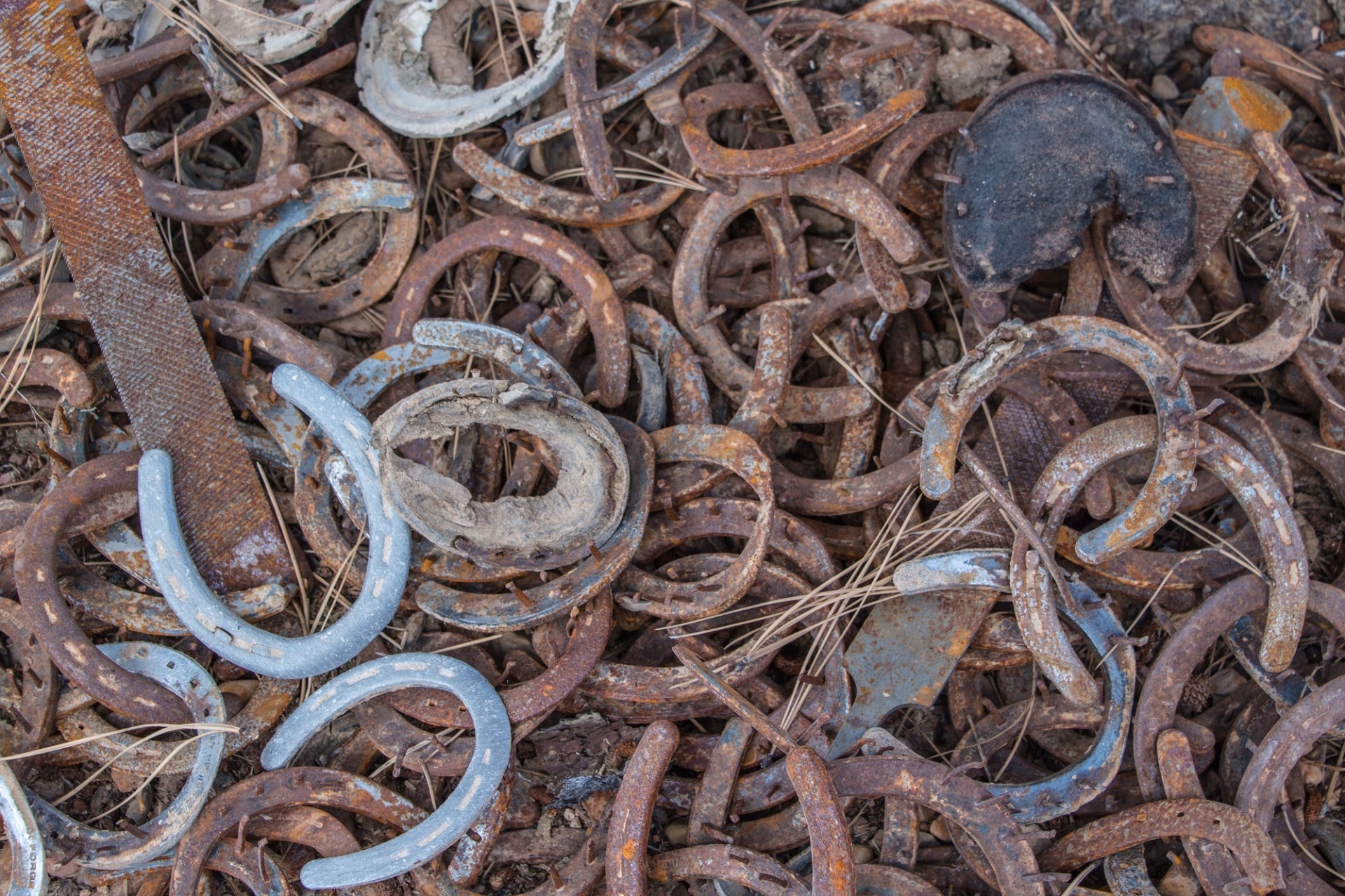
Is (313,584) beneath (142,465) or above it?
beneath

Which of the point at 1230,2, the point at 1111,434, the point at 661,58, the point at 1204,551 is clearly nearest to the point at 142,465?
the point at 661,58

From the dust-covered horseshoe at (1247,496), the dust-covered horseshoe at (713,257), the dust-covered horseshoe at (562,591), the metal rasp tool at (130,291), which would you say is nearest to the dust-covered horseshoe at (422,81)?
the dust-covered horseshoe at (713,257)

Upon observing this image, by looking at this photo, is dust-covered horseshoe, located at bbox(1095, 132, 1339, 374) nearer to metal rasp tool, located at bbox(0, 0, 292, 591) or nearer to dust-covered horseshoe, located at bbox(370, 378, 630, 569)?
dust-covered horseshoe, located at bbox(370, 378, 630, 569)

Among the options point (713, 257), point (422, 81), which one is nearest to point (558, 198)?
point (713, 257)

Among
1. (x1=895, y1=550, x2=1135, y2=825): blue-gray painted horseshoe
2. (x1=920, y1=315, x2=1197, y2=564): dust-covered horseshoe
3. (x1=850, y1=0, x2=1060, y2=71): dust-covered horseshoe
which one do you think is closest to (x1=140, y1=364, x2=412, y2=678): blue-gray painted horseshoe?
(x1=895, y1=550, x2=1135, y2=825): blue-gray painted horseshoe

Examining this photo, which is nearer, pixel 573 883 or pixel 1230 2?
pixel 573 883

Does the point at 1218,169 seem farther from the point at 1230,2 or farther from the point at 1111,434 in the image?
the point at 1111,434

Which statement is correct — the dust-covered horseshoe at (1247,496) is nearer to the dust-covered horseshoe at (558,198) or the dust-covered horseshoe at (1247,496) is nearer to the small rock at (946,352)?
the small rock at (946,352)

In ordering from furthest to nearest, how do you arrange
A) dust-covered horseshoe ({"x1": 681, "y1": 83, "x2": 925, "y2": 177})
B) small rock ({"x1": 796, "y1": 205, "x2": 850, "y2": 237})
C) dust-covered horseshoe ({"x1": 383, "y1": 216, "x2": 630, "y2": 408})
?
small rock ({"x1": 796, "y1": 205, "x2": 850, "y2": 237}) → dust-covered horseshoe ({"x1": 383, "y1": 216, "x2": 630, "y2": 408}) → dust-covered horseshoe ({"x1": 681, "y1": 83, "x2": 925, "y2": 177})
